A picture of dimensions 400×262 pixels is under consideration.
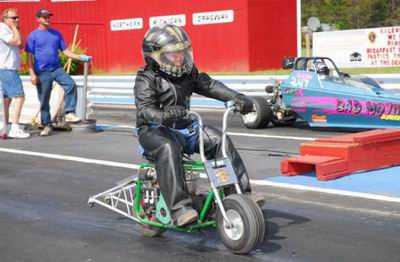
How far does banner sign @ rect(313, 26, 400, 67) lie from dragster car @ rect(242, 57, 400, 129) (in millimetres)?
11566

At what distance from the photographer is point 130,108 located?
17.8 metres

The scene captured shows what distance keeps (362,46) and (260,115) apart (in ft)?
43.3

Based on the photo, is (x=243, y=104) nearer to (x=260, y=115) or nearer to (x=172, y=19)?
(x=260, y=115)

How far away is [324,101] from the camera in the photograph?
456 inches

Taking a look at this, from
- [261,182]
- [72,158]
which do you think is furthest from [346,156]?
[72,158]

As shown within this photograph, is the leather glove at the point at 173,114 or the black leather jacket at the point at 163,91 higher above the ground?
the black leather jacket at the point at 163,91

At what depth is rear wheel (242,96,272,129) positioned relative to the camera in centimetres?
1216

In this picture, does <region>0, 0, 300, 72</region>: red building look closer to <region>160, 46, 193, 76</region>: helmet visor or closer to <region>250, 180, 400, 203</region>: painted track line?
<region>250, 180, 400, 203</region>: painted track line

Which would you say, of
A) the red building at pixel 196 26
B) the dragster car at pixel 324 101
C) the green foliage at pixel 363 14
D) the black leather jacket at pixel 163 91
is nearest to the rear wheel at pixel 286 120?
the dragster car at pixel 324 101

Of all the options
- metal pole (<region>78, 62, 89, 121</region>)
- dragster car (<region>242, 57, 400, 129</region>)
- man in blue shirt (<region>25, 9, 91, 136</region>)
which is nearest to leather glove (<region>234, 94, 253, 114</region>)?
dragster car (<region>242, 57, 400, 129</region>)

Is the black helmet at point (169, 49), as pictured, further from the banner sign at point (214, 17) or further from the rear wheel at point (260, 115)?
the banner sign at point (214, 17)

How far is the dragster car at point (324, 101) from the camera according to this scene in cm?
1089

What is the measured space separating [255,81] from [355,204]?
414 inches

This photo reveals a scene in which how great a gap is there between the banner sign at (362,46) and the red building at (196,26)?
1.81 m
